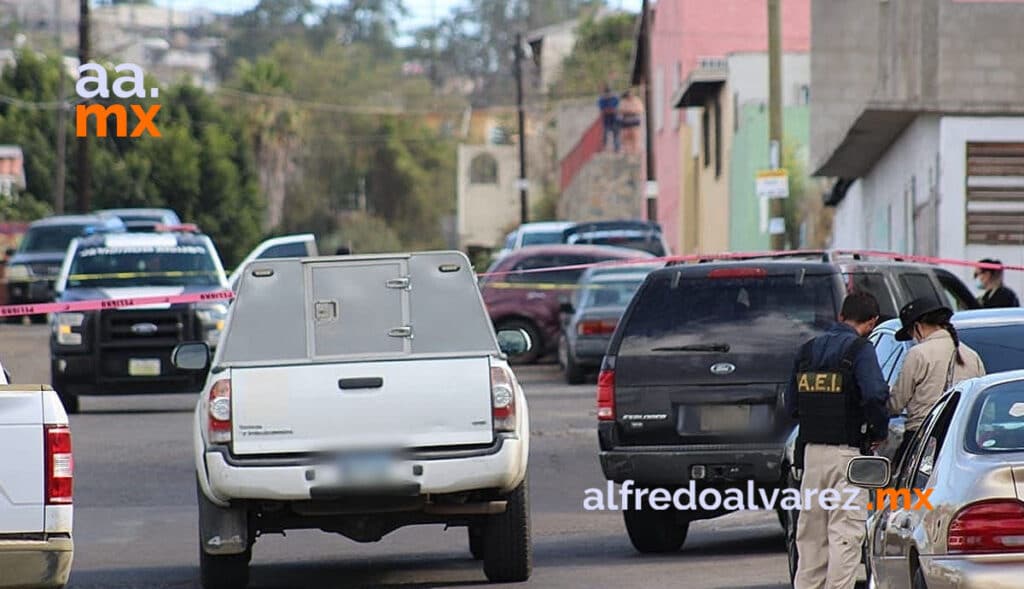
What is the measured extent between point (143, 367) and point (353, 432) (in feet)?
40.3

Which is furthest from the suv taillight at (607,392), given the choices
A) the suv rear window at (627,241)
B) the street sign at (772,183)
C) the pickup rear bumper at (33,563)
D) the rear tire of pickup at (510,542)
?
the suv rear window at (627,241)

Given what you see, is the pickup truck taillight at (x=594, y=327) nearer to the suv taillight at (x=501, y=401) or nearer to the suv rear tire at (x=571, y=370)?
the suv rear tire at (x=571, y=370)

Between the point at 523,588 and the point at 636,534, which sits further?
→ the point at 636,534

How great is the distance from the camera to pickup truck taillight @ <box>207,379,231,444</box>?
1179 cm

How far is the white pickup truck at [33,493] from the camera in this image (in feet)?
30.5

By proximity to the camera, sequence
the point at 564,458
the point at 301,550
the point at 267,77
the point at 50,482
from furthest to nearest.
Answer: the point at 267,77 < the point at 564,458 < the point at 301,550 < the point at 50,482

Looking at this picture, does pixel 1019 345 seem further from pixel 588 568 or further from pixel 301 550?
pixel 301 550

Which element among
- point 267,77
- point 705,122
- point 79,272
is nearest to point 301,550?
point 79,272

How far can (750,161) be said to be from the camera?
149 ft

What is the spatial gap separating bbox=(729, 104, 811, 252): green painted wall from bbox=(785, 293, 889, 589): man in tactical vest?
109ft

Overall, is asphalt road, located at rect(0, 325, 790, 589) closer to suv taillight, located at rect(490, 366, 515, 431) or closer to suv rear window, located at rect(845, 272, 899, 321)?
suv taillight, located at rect(490, 366, 515, 431)

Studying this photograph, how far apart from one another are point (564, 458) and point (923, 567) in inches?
461

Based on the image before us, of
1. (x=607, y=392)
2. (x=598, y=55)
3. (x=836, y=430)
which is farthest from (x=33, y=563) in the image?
(x=598, y=55)

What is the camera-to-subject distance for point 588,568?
13.4 meters
